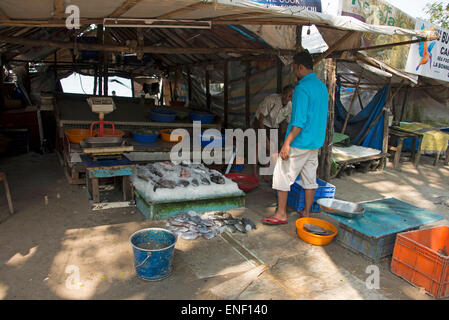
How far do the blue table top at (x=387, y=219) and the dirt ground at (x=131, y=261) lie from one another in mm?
349

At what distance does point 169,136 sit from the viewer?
6.66 metres

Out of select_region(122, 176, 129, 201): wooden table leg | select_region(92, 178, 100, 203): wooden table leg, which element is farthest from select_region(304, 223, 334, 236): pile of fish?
select_region(92, 178, 100, 203): wooden table leg

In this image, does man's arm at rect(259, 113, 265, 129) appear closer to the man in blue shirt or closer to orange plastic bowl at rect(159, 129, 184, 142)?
orange plastic bowl at rect(159, 129, 184, 142)

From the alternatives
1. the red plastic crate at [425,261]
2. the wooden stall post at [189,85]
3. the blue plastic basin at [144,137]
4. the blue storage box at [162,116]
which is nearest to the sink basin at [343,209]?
the red plastic crate at [425,261]

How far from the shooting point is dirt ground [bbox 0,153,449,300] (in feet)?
9.20

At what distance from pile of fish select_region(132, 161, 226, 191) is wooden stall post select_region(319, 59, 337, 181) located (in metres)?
1.99

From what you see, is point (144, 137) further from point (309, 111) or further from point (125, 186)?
point (309, 111)

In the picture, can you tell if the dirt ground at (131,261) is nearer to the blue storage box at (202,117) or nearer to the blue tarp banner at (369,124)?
the blue storage box at (202,117)

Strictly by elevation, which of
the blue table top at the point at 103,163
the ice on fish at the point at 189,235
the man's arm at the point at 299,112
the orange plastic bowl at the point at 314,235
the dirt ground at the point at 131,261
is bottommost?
the dirt ground at the point at 131,261

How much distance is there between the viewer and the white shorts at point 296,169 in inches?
160

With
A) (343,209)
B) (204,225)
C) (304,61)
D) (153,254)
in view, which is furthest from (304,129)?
(153,254)
